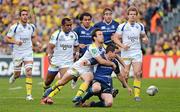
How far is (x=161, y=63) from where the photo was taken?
34.6m

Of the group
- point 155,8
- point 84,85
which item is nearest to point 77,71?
point 84,85

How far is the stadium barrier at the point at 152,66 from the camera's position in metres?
34.5

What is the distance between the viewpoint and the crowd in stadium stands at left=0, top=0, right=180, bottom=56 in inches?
1437

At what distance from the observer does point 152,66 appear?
34812mm

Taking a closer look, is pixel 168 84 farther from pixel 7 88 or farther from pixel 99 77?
pixel 99 77

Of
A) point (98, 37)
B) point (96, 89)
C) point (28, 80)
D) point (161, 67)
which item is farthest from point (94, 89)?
point (161, 67)

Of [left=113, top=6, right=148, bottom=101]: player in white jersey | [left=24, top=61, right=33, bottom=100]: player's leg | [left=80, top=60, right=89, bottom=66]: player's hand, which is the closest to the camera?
[left=80, top=60, right=89, bottom=66]: player's hand

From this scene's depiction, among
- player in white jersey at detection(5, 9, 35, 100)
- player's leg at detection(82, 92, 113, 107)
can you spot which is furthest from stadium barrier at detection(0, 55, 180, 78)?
player's leg at detection(82, 92, 113, 107)

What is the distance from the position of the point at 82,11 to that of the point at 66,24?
18.2 meters

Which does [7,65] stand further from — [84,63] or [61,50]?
[84,63]

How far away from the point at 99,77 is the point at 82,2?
20603 mm

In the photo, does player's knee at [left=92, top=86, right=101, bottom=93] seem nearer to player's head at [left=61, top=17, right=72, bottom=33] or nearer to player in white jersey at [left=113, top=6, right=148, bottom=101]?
player's head at [left=61, top=17, right=72, bottom=33]

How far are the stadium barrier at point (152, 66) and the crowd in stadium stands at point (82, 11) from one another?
132cm

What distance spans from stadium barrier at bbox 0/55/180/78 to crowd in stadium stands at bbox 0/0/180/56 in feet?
4.34
